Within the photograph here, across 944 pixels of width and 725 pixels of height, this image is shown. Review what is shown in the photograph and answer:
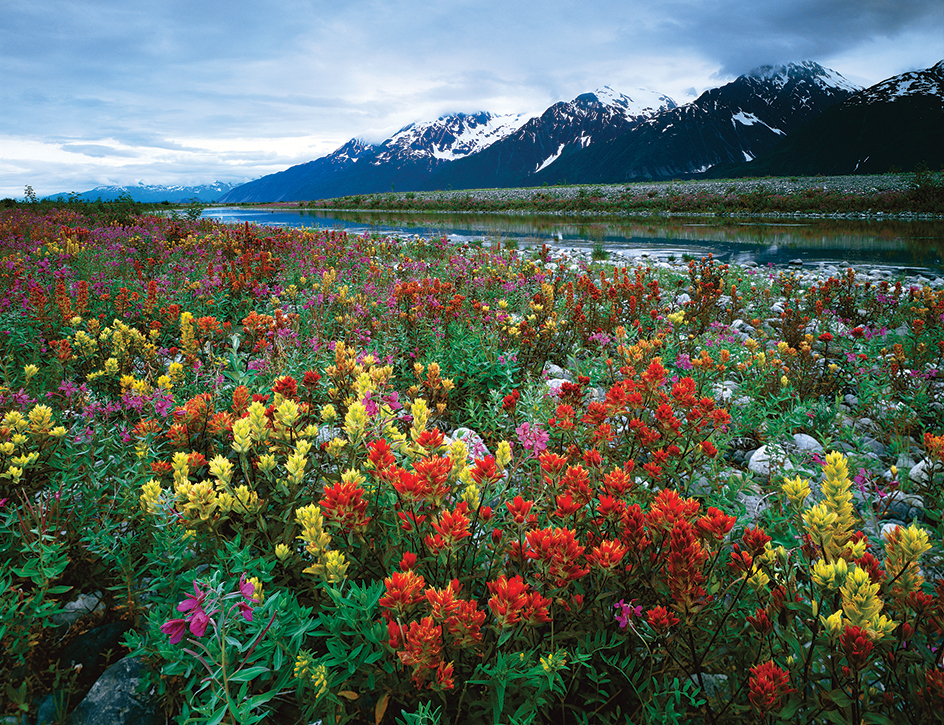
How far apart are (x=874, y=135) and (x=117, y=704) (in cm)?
16850

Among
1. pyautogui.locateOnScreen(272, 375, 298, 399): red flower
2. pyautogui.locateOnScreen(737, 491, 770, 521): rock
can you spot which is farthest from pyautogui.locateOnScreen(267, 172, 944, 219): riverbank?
pyautogui.locateOnScreen(272, 375, 298, 399): red flower

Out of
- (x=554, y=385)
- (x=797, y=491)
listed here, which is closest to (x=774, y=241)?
(x=554, y=385)

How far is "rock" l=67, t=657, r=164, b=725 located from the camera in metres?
1.63

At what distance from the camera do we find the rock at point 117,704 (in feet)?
5.34

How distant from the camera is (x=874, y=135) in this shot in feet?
378

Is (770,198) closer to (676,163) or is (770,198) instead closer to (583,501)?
(583,501)

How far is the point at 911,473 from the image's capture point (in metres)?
3.18

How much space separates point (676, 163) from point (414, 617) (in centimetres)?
23688

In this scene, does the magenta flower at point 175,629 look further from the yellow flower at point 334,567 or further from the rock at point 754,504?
the rock at point 754,504

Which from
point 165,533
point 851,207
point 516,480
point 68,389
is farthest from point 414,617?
point 851,207

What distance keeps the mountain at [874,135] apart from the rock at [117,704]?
Answer: 138 m

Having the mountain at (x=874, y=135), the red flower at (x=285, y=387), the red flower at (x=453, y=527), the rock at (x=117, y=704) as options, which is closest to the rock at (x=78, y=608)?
the rock at (x=117, y=704)

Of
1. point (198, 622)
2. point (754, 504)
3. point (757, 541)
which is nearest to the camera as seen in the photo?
point (198, 622)

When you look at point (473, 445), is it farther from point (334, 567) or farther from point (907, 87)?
point (907, 87)
